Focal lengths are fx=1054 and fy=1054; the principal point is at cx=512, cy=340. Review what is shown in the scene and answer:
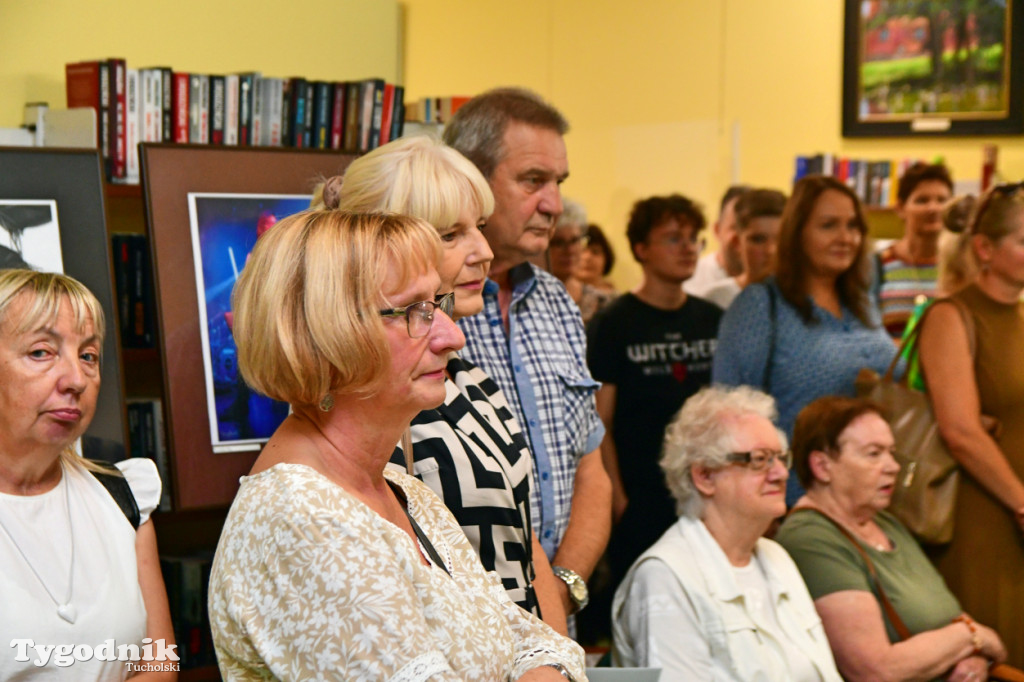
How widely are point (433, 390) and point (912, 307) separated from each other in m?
3.60

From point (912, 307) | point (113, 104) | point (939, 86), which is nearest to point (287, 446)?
point (113, 104)

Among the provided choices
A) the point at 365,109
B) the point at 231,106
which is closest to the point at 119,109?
the point at 231,106

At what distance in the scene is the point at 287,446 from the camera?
126cm

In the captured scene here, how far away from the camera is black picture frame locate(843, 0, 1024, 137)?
5746 millimetres

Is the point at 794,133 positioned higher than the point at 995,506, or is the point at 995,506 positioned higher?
the point at 794,133

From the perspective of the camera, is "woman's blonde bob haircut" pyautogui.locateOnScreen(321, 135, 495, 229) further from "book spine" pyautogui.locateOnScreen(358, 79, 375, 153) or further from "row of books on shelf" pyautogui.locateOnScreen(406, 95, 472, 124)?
"row of books on shelf" pyautogui.locateOnScreen(406, 95, 472, 124)

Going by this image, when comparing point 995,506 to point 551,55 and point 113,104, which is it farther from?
point 551,55

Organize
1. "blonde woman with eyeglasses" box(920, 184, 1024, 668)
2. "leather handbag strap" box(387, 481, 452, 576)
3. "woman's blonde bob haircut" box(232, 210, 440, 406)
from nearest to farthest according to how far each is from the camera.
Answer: "woman's blonde bob haircut" box(232, 210, 440, 406) → "leather handbag strap" box(387, 481, 452, 576) → "blonde woman with eyeglasses" box(920, 184, 1024, 668)

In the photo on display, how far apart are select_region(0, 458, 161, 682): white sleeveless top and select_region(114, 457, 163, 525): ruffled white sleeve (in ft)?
0.05

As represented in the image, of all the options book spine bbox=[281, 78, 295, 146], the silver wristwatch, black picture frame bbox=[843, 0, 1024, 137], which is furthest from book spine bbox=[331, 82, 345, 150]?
black picture frame bbox=[843, 0, 1024, 137]

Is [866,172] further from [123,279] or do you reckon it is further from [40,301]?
[40,301]

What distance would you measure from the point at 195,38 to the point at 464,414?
7.62 feet

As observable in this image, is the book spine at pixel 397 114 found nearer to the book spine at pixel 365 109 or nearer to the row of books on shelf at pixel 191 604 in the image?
the book spine at pixel 365 109

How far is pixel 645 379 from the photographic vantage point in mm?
3408
